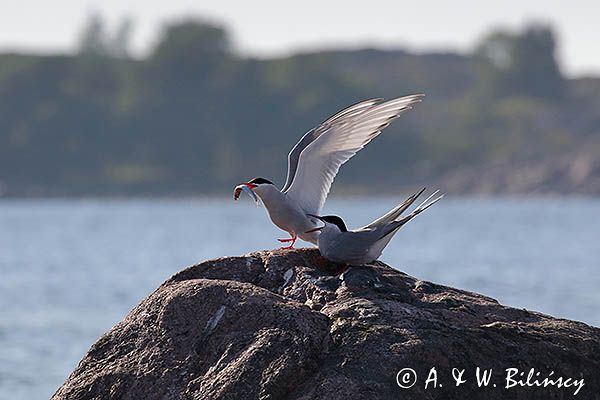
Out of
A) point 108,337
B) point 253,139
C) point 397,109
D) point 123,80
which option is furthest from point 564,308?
point 123,80

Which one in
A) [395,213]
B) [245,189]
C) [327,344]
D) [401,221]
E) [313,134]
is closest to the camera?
[327,344]

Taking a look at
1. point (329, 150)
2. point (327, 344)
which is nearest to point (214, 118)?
point (329, 150)

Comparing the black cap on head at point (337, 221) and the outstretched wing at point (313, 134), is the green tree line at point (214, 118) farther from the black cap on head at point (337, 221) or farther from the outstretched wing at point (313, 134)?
the black cap on head at point (337, 221)

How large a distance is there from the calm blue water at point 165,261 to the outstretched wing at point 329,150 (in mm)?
9241

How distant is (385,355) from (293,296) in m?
0.90

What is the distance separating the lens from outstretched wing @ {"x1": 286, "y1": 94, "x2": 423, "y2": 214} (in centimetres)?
978

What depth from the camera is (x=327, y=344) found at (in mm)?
7383

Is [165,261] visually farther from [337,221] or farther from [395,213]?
[395,213]

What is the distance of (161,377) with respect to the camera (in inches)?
295

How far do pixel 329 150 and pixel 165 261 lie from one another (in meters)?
41.2

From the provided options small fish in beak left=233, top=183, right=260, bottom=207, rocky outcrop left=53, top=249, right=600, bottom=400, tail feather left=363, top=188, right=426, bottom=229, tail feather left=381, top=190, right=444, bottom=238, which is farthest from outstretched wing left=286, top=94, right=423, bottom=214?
rocky outcrop left=53, top=249, right=600, bottom=400

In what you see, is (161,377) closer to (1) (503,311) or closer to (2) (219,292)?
(2) (219,292)

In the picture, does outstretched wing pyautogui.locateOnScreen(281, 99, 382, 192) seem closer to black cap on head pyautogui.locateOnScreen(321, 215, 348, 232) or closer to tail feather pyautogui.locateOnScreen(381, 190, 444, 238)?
black cap on head pyautogui.locateOnScreen(321, 215, 348, 232)

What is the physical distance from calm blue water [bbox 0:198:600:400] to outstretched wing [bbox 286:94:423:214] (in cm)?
924
